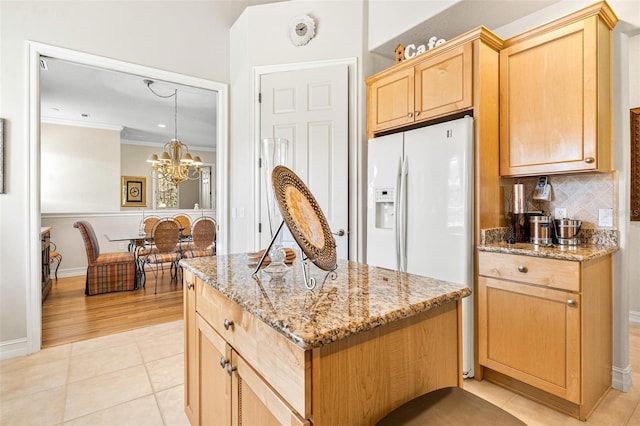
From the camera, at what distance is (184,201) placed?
28.0ft

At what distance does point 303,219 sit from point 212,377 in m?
0.71

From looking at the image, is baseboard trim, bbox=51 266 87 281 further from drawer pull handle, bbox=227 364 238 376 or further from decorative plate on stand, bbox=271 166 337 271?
decorative plate on stand, bbox=271 166 337 271

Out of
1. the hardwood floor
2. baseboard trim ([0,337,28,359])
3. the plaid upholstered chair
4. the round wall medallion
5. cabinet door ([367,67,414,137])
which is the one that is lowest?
the hardwood floor

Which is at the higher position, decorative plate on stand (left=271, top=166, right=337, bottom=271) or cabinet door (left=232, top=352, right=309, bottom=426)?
decorative plate on stand (left=271, top=166, right=337, bottom=271)

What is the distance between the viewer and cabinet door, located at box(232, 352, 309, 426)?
79 cm

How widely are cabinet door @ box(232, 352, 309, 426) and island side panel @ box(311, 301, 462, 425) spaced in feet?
0.31

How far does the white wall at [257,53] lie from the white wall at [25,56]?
1.30ft

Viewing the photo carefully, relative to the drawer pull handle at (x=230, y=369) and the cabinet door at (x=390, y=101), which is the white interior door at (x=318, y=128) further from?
the drawer pull handle at (x=230, y=369)

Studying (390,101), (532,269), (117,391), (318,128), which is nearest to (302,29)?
(318,128)

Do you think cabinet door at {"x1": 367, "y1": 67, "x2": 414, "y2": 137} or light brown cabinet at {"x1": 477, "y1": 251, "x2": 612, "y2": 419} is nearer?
light brown cabinet at {"x1": 477, "y1": 251, "x2": 612, "y2": 419}

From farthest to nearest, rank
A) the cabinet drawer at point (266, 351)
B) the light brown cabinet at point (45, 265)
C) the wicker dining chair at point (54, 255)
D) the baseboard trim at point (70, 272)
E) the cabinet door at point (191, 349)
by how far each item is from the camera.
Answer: the baseboard trim at point (70, 272), the wicker dining chair at point (54, 255), the light brown cabinet at point (45, 265), the cabinet door at point (191, 349), the cabinet drawer at point (266, 351)

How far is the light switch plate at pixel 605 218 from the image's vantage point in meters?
2.03

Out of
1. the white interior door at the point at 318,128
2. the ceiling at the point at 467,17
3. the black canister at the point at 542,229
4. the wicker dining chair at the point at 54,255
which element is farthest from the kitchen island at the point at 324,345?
the wicker dining chair at the point at 54,255

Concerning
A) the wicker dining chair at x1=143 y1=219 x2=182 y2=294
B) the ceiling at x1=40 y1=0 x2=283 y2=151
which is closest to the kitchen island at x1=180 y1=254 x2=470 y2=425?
the ceiling at x1=40 y1=0 x2=283 y2=151
